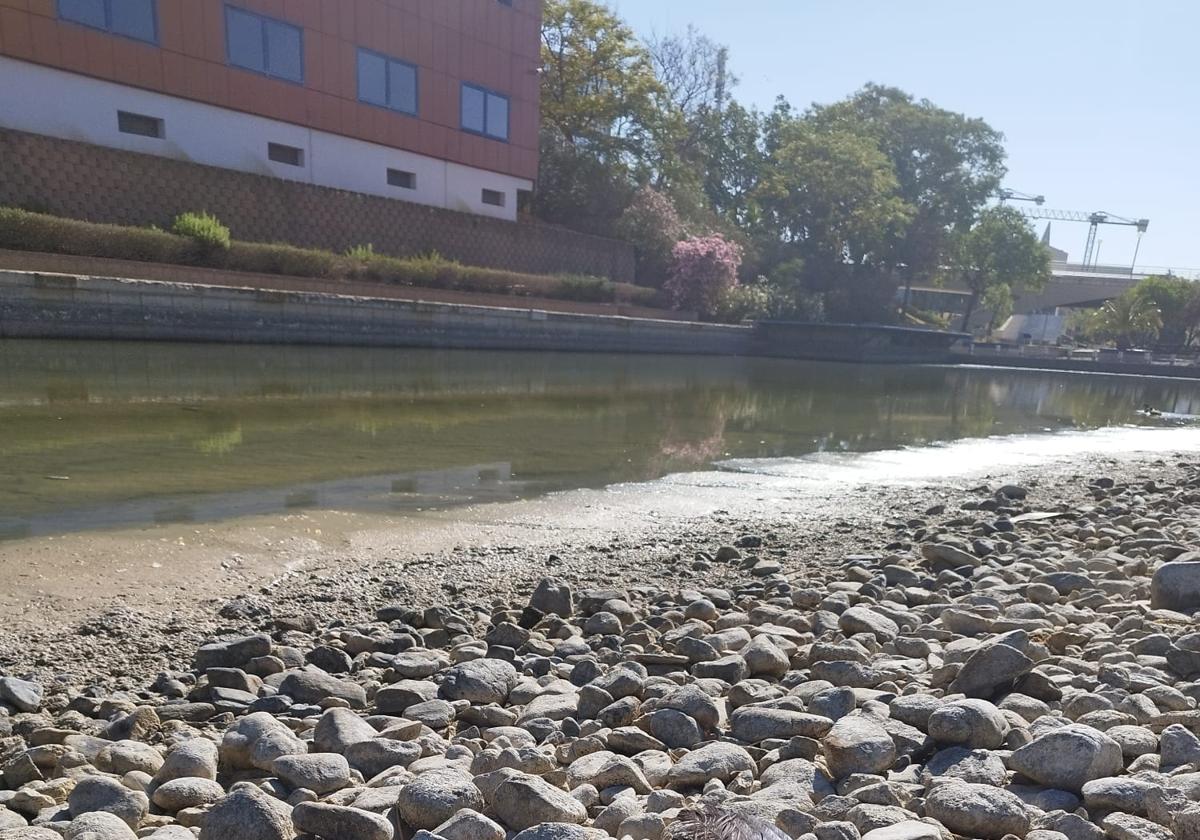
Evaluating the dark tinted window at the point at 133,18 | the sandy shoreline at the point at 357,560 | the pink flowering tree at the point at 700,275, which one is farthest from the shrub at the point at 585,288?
the sandy shoreline at the point at 357,560

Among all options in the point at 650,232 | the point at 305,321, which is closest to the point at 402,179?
the point at 305,321

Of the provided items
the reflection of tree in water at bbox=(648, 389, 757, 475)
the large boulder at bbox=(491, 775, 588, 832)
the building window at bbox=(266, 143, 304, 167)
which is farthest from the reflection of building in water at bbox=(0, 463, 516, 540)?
the building window at bbox=(266, 143, 304, 167)

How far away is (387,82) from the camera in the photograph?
24781mm

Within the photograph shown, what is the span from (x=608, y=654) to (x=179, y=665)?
1677mm

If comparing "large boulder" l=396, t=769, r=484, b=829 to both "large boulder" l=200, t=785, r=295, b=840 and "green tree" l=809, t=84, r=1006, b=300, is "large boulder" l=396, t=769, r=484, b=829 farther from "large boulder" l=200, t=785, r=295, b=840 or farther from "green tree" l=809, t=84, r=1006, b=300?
"green tree" l=809, t=84, r=1006, b=300

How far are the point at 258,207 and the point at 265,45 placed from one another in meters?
4.57

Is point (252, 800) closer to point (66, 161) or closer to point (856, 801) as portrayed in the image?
point (856, 801)

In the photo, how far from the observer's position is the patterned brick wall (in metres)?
17.1

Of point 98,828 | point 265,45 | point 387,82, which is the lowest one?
point 98,828

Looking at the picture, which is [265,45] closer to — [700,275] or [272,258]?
[272,258]

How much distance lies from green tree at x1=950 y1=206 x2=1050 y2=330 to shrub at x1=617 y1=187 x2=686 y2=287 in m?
23.6

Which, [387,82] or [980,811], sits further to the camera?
[387,82]

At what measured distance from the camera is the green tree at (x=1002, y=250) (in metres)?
47.5

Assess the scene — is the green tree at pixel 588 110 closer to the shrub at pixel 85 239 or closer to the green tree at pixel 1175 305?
the shrub at pixel 85 239
